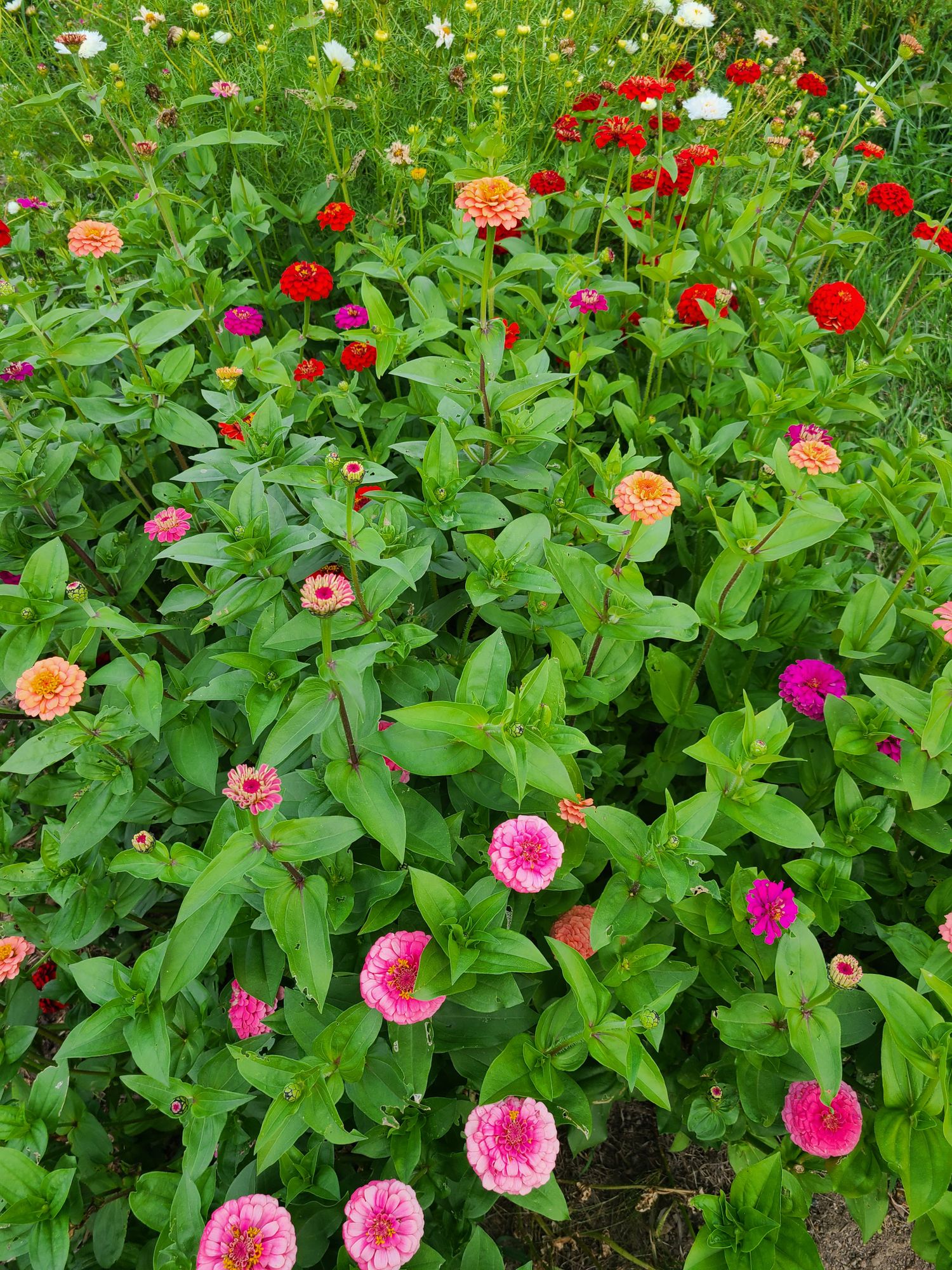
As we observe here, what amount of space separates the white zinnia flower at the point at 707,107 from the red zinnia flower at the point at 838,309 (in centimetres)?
106

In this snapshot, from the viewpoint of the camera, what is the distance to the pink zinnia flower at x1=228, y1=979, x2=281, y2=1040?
60.9 inches

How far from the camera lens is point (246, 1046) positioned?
4.75 feet

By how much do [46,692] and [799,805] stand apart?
1728 millimetres

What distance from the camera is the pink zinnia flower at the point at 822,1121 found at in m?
1.46

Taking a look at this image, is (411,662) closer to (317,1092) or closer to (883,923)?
(317,1092)

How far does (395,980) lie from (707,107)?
10.5 feet

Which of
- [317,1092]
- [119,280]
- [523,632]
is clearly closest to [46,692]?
[317,1092]

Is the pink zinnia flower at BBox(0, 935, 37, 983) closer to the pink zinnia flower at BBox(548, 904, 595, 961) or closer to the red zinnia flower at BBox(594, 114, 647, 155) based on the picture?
the pink zinnia flower at BBox(548, 904, 595, 961)

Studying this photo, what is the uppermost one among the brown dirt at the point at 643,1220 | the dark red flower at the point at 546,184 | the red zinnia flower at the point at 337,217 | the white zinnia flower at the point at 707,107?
the white zinnia flower at the point at 707,107

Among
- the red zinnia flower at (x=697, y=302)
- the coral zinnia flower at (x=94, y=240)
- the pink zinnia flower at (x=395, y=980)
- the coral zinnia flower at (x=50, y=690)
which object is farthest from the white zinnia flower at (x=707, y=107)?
the pink zinnia flower at (x=395, y=980)

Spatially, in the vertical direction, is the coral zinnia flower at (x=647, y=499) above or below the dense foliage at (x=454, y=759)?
above

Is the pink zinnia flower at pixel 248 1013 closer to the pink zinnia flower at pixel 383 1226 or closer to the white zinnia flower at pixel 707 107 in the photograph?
the pink zinnia flower at pixel 383 1226

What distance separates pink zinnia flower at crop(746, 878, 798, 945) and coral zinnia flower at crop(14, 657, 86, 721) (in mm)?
1299

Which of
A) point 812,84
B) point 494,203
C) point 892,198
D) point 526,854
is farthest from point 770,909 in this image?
point 812,84
